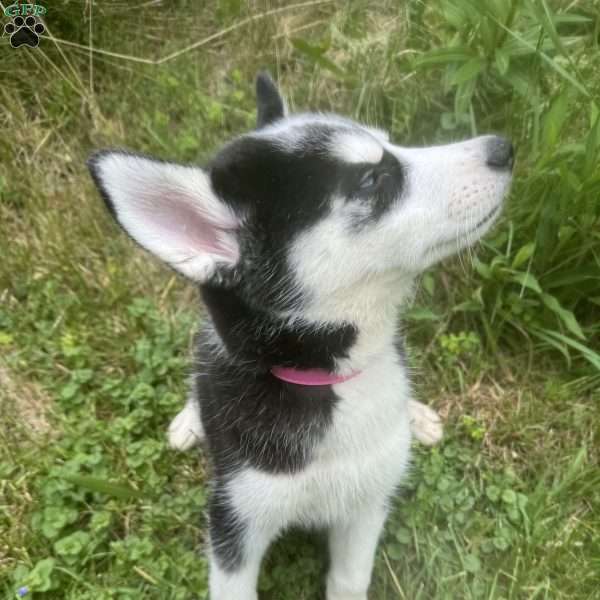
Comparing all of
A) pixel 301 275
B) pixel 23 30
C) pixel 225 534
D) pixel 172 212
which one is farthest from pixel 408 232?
pixel 23 30

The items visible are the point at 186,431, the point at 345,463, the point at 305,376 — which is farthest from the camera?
the point at 186,431

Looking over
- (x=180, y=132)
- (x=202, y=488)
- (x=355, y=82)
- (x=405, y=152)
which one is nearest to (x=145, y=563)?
(x=202, y=488)

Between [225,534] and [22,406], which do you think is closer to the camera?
[225,534]

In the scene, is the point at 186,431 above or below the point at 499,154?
below

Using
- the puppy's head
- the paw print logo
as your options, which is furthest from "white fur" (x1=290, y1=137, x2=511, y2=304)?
the paw print logo

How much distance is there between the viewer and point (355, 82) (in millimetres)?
3338

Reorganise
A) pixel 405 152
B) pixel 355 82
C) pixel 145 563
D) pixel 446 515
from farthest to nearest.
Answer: pixel 355 82 → pixel 446 515 → pixel 145 563 → pixel 405 152

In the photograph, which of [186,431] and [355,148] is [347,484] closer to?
[186,431]

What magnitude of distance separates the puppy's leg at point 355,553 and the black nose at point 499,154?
3.68 feet

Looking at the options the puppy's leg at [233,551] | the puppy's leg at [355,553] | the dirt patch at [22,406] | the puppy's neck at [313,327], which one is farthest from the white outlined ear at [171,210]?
the dirt patch at [22,406]

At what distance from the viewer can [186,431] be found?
8.51 feet

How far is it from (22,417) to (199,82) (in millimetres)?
1966

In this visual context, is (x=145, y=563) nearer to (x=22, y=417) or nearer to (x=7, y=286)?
(x=22, y=417)

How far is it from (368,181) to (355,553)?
3.93 ft
